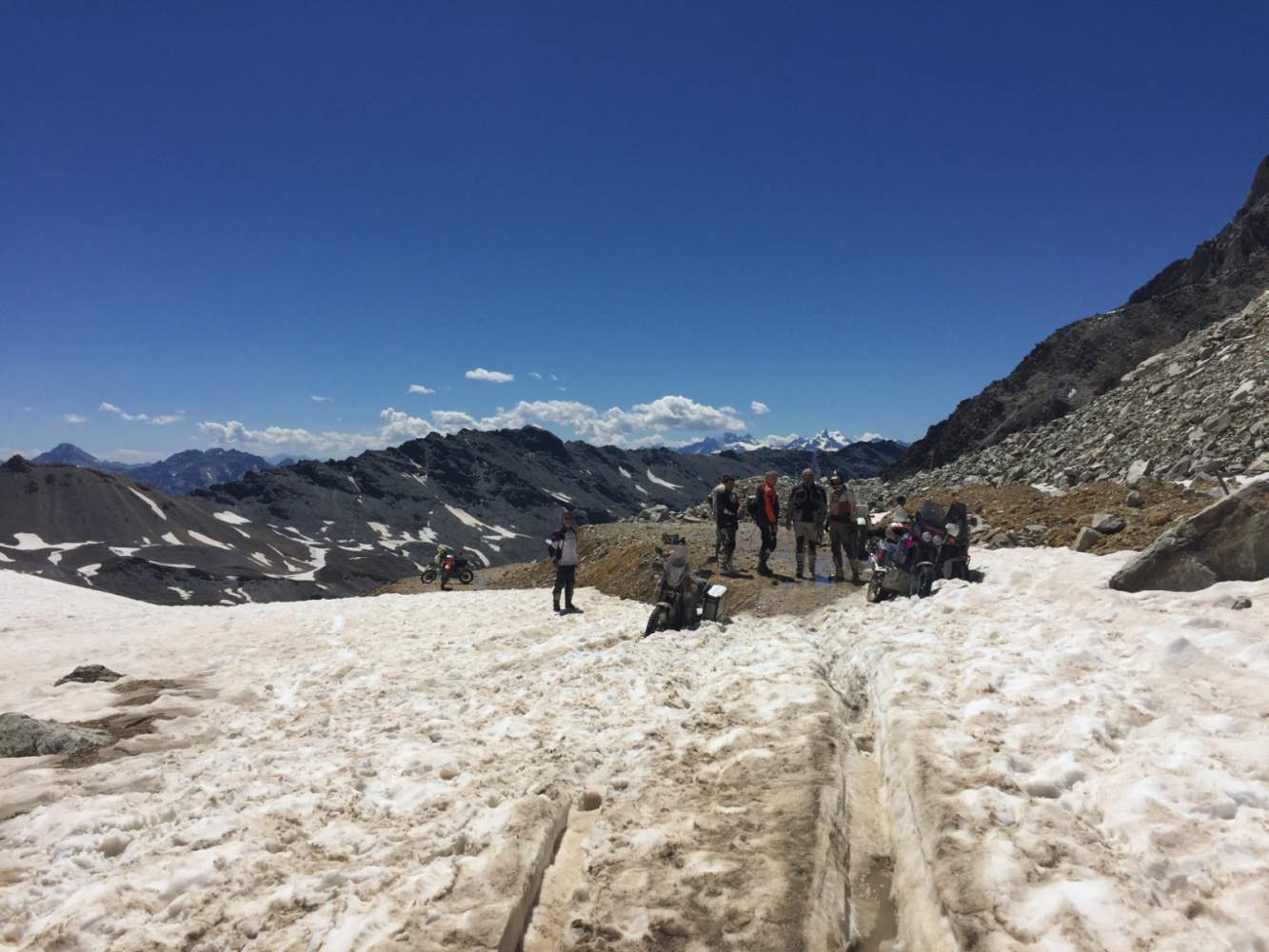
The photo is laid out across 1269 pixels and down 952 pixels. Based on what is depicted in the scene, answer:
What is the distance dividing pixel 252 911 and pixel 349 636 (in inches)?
499

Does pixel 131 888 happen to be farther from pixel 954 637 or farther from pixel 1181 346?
pixel 1181 346

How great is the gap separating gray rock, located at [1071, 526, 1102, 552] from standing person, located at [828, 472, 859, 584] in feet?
15.5

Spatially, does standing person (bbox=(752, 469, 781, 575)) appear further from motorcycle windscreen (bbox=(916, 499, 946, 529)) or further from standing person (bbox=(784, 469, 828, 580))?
motorcycle windscreen (bbox=(916, 499, 946, 529))

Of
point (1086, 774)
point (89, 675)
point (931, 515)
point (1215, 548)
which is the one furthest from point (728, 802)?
point (89, 675)

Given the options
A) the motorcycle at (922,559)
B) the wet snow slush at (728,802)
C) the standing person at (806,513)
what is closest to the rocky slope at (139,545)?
the standing person at (806,513)

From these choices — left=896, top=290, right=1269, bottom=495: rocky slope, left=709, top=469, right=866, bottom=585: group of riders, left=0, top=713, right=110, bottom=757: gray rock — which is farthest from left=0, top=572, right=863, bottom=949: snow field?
left=896, top=290, right=1269, bottom=495: rocky slope

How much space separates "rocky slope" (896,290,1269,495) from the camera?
61.1 feet

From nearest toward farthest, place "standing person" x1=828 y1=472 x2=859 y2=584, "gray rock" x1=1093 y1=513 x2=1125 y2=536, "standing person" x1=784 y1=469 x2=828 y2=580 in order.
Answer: "gray rock" x1=1093 y1=513 x2=1125 y2=536 < "standing person" x1=828 y1=472 x2=859 y2=584 < "standing person" x1=784 y1=469 x2=828 y2=580

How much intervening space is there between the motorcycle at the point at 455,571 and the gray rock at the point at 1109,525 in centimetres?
2586

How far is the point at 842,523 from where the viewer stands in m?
16.4

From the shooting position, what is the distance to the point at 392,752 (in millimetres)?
8297

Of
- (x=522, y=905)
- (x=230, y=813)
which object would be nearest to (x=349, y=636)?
(x=230, y=813)

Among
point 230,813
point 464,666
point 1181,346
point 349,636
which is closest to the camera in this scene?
point 230,813

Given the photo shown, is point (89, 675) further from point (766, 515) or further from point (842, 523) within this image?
point (842, 523)
